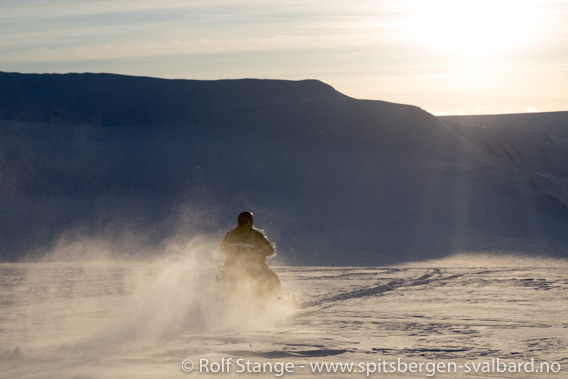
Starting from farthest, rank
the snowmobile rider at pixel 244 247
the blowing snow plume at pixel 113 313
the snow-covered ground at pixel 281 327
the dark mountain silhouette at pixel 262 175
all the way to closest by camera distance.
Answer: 1. the dark mountain silhouette at pixel 262 175
2. the snowmobile rider at pixel 244 247
3. the blowing snow plume at pixel 113 313
4. the snow-covered ground at pixel 281 327

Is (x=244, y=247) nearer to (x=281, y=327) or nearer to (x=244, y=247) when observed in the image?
(x=244, y=247)

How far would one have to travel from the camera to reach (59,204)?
34.8 meters

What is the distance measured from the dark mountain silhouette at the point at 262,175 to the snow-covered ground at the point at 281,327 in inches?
341

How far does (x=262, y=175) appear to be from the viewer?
4075cm

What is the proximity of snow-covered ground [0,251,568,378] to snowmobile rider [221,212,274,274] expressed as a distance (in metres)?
0.52

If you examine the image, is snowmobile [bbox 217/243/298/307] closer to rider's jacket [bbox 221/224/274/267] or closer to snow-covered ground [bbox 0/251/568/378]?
rider's jacket [bbox 221/224/274/267]

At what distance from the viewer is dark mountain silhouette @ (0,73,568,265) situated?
31.4 meters

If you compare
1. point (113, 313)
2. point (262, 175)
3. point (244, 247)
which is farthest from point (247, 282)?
point (262, 175)

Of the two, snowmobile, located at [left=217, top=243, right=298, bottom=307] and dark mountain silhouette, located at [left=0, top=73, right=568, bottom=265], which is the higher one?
dark mountain silhouette, located at [left=0, top=73, right=568, bottom=265]

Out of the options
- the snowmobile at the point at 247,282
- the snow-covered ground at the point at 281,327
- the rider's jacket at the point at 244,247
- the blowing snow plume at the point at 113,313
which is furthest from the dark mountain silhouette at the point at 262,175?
the rider's jacket at the point at 244,247

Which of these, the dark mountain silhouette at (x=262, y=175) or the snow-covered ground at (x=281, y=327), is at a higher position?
the dark mountain silhouette at (x=262, y=175)

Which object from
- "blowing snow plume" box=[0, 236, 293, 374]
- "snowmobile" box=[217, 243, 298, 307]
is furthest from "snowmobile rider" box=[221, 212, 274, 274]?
"blowing snow plume" box=[0, 236, 293, 374]

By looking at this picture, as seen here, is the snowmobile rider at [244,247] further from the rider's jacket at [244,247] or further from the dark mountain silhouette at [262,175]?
the dark mountain silhouette at [262,175]

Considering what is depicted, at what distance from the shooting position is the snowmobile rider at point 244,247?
40.3 ft
